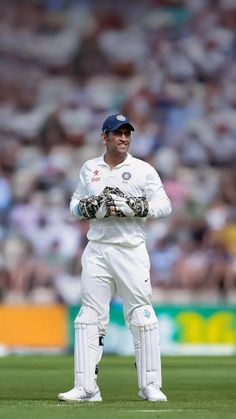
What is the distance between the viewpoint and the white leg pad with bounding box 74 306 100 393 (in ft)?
25.6

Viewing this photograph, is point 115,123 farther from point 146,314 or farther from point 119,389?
point 119,389

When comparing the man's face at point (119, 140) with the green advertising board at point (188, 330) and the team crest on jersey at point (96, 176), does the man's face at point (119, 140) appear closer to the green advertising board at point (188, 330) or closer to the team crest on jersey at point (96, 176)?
the team crest on jersey at point (96, 176)

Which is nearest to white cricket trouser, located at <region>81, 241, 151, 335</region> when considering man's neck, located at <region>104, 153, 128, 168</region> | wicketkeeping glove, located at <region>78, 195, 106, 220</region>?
wicketkeeping glove, located at <region>78, 195, 106, 220</region>

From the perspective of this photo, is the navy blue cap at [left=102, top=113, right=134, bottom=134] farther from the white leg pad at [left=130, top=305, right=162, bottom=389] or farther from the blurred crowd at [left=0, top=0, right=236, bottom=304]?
the blurred crowd at [left=0, top=0, right=236, bottom=304]

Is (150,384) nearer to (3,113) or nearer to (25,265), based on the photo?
(25,265)

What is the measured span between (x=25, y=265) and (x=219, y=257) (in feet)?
8.30

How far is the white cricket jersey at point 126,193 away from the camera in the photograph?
7.86 meters

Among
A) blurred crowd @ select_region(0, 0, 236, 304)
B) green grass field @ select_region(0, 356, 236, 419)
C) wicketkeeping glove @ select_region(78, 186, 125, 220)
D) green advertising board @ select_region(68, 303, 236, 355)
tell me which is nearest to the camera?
green grass field @ select_region(0, 356, 236, 419)

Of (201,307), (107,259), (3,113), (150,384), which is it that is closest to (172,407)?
(150,384)

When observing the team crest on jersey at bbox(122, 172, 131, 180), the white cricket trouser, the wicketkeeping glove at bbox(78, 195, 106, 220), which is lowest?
the white cricket trouser

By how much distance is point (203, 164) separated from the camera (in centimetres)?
1838

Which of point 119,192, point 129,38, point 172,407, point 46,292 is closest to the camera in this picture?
point 172,407

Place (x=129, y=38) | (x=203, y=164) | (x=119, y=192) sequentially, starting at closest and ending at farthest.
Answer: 1. (x=119, y=192)
2. (x=203, y=164)
3. (x=129, y=38)

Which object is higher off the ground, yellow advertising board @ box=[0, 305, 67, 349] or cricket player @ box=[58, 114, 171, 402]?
yellow advertising board @ box=[0, 305, 67, 349]
